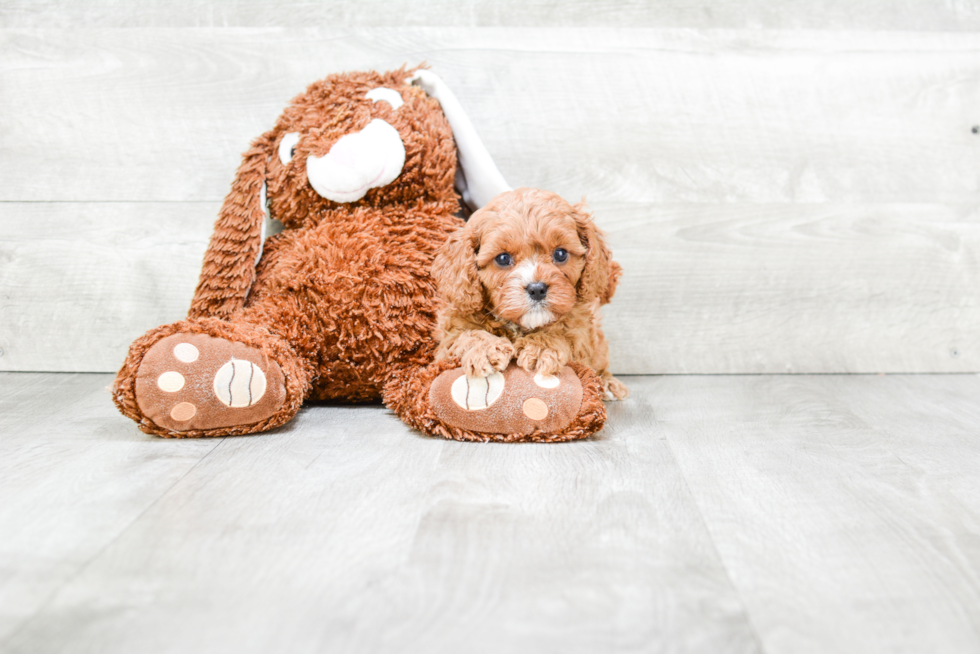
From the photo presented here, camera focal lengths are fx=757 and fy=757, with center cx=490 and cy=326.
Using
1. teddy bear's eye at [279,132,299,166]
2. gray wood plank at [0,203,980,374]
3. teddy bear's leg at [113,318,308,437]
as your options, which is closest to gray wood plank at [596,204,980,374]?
gray wood plank at [0,203,980,374]

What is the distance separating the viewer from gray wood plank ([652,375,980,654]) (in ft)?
2.28

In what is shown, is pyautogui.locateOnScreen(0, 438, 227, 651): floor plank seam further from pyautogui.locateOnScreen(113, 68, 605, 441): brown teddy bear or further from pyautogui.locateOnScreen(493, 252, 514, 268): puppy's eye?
pyautogui.locateOnScreen(493, 252, 514, 268): puppy's eye

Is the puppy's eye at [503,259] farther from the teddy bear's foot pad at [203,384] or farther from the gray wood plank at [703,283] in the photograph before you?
the gray wood plank at [703,283]

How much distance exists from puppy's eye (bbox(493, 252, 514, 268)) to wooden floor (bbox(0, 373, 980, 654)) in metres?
0.28

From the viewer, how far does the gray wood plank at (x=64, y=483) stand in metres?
0.76

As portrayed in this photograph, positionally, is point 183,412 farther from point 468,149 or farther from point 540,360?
point 468,149

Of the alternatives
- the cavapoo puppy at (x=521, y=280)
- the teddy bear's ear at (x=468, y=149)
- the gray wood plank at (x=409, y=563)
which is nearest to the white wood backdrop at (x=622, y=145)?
the teddy bear's ear at (x=468, y=149)

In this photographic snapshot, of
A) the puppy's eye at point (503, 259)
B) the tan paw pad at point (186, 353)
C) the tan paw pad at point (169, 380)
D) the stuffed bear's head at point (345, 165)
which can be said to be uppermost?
the stuffed bear's head at point (345, 165)

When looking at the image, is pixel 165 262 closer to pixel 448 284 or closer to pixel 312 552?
pixel 448 284

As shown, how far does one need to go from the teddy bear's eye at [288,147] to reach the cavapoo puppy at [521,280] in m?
0.37

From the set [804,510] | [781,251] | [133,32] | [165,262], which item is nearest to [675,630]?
[804,510]

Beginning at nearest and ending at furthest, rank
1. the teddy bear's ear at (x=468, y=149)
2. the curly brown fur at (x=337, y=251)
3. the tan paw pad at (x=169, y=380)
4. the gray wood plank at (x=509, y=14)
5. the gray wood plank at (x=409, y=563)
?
1. the gray wood plank at (x=409, y=563)
2. the tan paw pad at (x=169, y=380)
3. the curly brown fur at (x=337, y=251)
4. the teddy bear's ear at (x=468, y=149)
5. the gray wood plank at (x=509, y=14)

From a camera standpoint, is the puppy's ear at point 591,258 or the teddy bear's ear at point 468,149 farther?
the teddy bear's ear at point 468,149

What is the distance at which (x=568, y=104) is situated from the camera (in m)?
1.59
